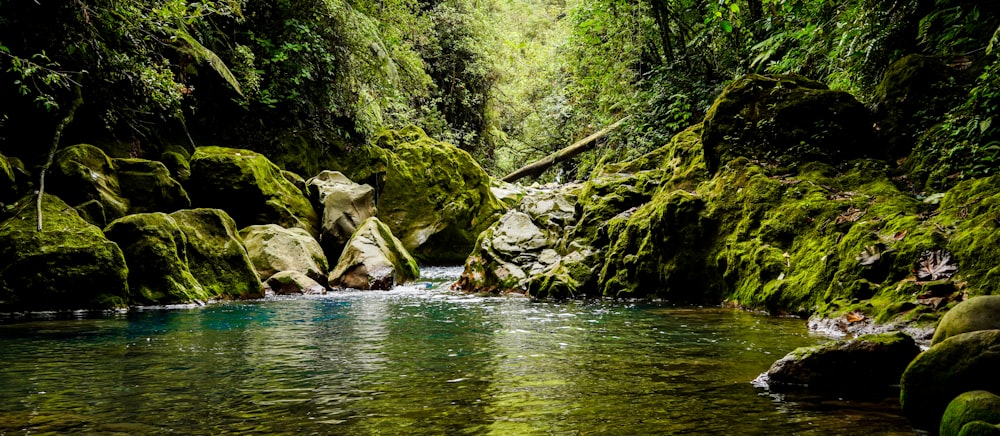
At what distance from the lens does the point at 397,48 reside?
62.5 ft

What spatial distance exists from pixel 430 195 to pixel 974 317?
15.2 metres

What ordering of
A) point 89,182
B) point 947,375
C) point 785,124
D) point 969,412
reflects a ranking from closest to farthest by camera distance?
point 969,412
point 947,375
point 785,124
point 89,182

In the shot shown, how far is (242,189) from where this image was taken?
12.9 meters

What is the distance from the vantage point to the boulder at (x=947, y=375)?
2.61 metres

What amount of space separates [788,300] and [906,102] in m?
3.25

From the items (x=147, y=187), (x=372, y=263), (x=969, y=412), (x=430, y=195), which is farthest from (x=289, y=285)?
(x=969, y=412)

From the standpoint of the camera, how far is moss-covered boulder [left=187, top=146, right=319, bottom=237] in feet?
41.3

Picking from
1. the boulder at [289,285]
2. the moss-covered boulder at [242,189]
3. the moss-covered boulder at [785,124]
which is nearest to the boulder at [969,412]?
the moss-covered boulder at [785,124]

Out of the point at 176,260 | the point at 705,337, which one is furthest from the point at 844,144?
the point at 176,260

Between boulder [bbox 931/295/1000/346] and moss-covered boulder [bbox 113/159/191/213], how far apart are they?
1100 centimetres

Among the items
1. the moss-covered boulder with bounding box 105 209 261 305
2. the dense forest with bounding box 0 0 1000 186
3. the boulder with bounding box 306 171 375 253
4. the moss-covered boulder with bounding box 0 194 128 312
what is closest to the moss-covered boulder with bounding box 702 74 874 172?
the dense forest with bounding box 0 0 1000 186

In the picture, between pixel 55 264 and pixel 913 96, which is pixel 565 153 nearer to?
pixel 913 96

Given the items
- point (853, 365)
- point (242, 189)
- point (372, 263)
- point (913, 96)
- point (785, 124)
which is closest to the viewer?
point (853, 365)

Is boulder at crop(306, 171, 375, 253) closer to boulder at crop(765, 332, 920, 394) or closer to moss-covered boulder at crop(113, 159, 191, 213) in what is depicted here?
moss-covered boulder at crop(113, 159, 191, 213)
